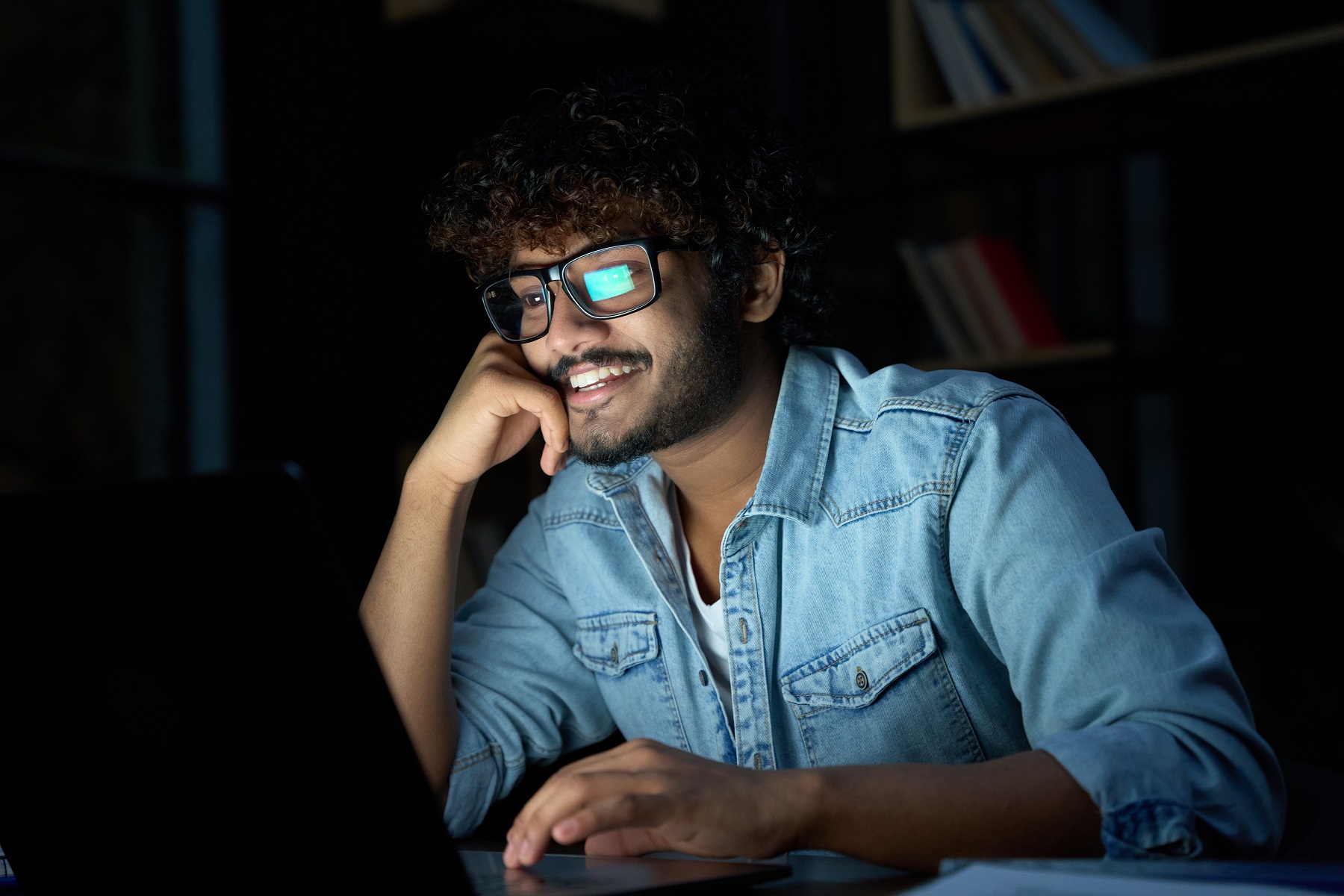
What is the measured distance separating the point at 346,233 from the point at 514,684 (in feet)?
6.44

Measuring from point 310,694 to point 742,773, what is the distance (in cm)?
31

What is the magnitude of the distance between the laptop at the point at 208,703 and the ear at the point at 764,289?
971 millimetres

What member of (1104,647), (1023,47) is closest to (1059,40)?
(1023,47)

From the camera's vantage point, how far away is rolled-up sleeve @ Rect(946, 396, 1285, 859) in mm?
905

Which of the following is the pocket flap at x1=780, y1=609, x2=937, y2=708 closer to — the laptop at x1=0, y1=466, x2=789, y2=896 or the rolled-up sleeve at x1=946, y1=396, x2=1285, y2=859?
the rolled-up sleeve at x1=946, y1=396, x2=1285, y2=859

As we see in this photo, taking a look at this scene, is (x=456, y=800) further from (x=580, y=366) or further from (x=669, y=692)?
(x=580, y=366)

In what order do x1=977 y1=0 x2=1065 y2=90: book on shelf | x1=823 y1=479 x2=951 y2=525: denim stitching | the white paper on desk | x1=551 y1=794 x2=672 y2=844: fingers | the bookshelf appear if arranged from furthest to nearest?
x1=977 y1=0 x2=1065 y2=90: book on shelf < the bookshelf < x1=823 y1=479 x2=951 y2=525: denim stitching < x1=551 y1=794 x2=672 y2=844: fingers < the white paper on desk

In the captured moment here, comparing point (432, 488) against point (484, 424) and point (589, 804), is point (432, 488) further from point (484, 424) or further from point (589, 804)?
point (589, 804)

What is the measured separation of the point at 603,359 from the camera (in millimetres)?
1490

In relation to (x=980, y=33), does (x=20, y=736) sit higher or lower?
lower

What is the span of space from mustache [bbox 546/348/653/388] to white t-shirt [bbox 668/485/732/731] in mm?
232

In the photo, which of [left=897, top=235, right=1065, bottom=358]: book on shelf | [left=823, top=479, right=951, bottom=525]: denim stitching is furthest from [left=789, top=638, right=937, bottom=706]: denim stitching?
[left=897, top=235, right=1065, bottom=358]: book on shelf

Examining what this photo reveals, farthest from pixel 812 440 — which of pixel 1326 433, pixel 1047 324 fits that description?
pixel 1326 433

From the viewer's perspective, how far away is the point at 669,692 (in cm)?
147
